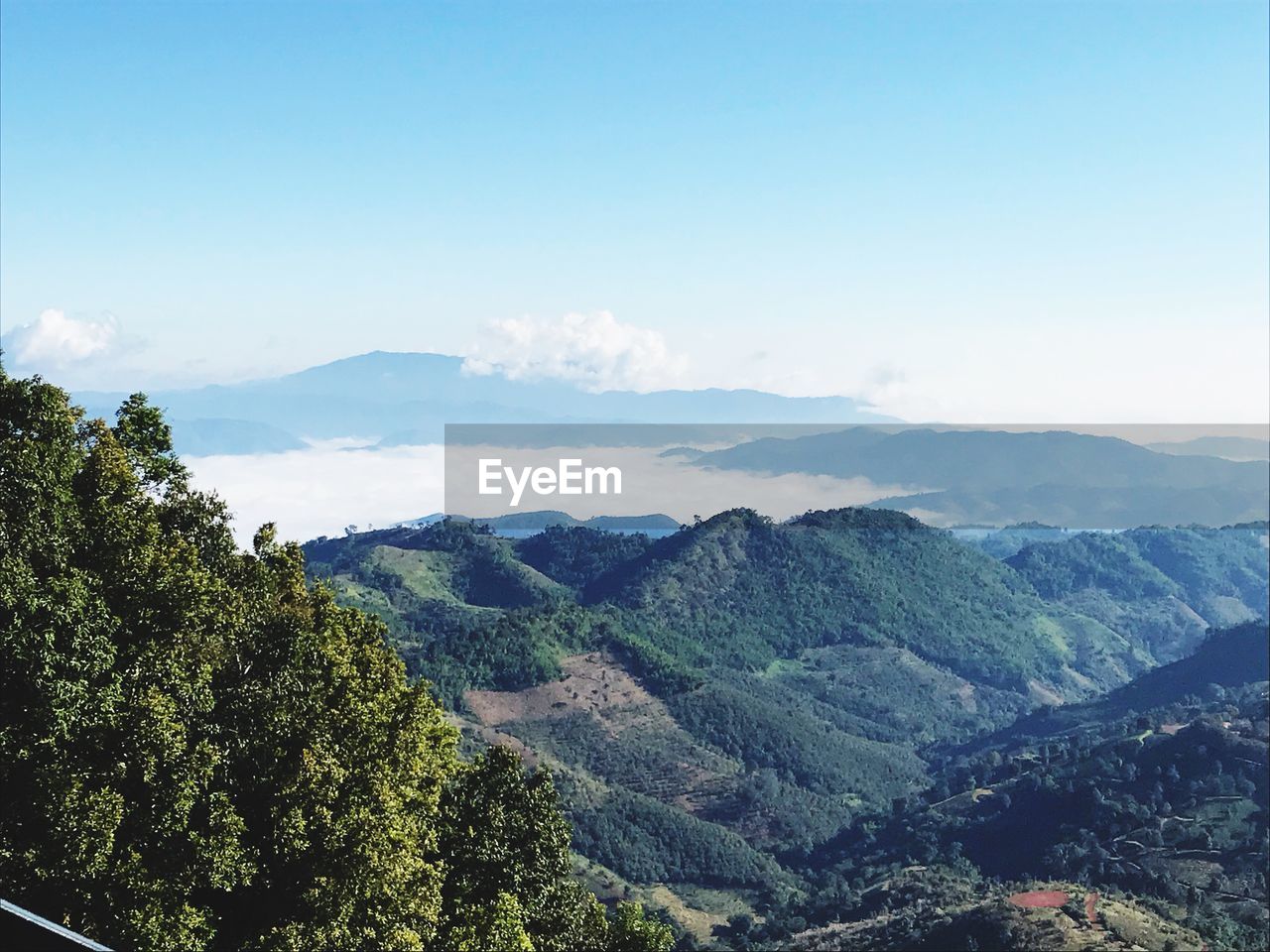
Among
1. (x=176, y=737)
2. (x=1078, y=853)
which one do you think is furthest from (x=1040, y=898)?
(x=176, y=737)

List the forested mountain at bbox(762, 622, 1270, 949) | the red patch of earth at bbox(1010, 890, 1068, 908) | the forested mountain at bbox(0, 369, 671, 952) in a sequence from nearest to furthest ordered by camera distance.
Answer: the forested mountain at bbox(0, 369, 671, 952), the forested mountain at bbox(762, 622, 1270, 949), the red patch of earth at bbox(1010, 890, 1068, 908)

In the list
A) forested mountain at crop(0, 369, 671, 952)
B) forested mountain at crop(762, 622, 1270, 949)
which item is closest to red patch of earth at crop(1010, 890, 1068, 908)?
forested mountain at crop(762, 622, 1270, 949)

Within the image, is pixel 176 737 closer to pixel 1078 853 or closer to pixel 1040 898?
pixel 1040 898

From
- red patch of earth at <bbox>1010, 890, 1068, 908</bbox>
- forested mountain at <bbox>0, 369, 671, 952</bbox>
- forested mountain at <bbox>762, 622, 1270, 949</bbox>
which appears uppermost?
forested mountain at <bbox>0, 369, 671, 952</bbox>

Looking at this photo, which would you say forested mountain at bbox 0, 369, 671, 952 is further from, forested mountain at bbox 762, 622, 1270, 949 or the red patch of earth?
the red patch of earth

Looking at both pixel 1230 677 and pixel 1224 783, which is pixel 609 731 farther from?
pixel 1230 677

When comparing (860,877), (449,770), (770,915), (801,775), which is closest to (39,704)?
(449,770)

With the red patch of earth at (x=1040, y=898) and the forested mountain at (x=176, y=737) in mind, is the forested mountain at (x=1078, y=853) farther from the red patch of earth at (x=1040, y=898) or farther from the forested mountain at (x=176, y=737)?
the forested mountain at (x=176, y=737)
